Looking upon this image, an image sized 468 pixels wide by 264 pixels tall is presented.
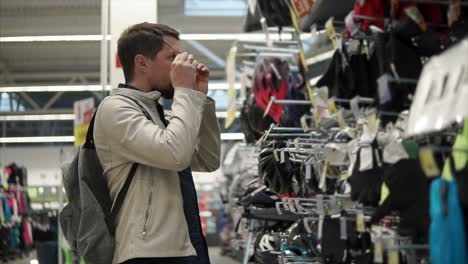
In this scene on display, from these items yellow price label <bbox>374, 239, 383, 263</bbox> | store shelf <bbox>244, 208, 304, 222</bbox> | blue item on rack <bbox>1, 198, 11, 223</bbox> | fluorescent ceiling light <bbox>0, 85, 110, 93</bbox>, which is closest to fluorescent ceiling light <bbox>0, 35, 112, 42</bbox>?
fluorescent ceiling light <bbox>0, 85, 110, 93</bbox>

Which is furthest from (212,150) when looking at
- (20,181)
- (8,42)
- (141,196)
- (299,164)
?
(20,181)

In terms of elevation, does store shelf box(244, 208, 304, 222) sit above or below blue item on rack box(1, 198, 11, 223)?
above

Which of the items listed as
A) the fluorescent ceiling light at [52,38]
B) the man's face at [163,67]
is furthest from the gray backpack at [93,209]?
the fluorescent ceiling light at [52,38]

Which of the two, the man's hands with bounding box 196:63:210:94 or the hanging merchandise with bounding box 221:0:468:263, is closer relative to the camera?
the hanging merchandise with bounding box 221:0:468:263

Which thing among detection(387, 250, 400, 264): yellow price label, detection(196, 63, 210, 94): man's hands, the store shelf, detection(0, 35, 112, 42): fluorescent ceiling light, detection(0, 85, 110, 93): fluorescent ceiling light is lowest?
the store shelf

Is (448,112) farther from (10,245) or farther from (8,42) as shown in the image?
(10,245)

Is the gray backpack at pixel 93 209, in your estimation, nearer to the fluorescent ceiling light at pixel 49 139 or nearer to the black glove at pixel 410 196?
the black glove at pixel 410 196

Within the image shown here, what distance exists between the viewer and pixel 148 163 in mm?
2576

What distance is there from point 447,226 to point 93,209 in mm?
1149

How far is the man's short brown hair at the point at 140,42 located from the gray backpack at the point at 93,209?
19cm

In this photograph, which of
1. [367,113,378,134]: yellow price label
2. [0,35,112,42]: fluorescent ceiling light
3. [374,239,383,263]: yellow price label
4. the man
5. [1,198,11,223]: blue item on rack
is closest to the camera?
the man

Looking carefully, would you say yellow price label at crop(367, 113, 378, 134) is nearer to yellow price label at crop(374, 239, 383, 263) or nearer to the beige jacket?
yellow price label at crop(374, 239, 383, 263)

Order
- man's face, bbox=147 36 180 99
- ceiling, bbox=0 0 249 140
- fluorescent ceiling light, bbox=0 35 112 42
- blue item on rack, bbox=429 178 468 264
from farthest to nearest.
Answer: fluorescent ceiling light, bbox=0 35 112 42 → ceiling, bbox=0 0 249 140 → man's face, bbox=147 36 180 99 → blue item on rack, bbox=429 178 468 264

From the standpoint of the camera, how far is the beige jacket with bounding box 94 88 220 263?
8.36 ft
